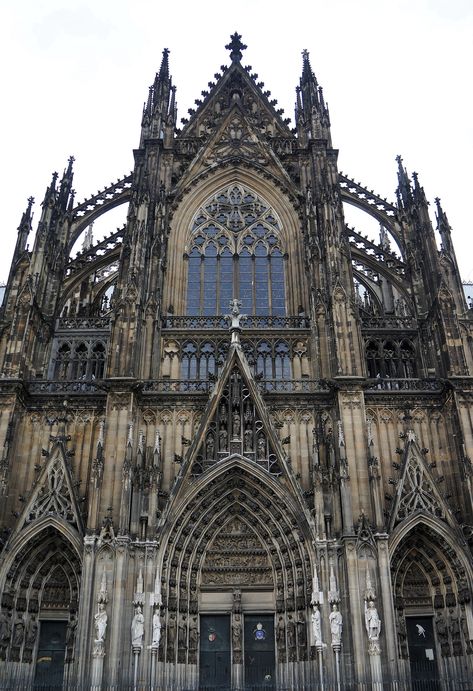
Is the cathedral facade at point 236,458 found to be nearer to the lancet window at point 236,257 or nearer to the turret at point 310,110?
the lancet window at point 236,257

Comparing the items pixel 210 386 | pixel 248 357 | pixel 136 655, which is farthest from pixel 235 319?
pixel 136 655

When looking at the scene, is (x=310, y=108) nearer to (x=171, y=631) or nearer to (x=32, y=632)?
(x=171, y=631)

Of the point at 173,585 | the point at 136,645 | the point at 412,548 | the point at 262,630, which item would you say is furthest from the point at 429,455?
the point at 136,645

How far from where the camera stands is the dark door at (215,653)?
18.3 meters

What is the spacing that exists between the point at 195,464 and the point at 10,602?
696cm

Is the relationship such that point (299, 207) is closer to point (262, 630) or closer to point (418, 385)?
point (418, 385)

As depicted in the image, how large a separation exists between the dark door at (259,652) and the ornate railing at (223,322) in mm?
10396

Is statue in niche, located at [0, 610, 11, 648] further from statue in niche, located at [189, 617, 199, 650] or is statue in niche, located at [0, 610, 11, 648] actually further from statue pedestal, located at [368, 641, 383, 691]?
A: statue pedestal, located at [368, 641, 383, 691]

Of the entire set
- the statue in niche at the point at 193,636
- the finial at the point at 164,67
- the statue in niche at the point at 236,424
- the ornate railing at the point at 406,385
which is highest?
the finial at the point at 164,67

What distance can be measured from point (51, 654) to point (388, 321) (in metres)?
16.5

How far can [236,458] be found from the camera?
1994 cm

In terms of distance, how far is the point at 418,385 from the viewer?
70.6 ft

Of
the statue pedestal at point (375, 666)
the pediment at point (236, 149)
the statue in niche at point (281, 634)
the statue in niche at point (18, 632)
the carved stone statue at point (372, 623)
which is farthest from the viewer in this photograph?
the pediment at point (236, 149)

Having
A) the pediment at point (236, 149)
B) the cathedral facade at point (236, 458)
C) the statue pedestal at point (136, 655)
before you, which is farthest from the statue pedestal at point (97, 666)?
the pediment at point (236, 149)
